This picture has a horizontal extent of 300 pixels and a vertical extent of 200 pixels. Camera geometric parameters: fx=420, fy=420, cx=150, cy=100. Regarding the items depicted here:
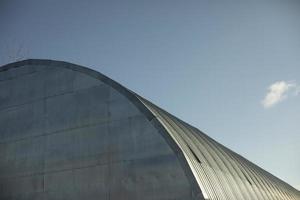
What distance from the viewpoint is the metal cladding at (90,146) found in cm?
1720

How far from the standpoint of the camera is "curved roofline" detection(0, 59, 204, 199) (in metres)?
16.3

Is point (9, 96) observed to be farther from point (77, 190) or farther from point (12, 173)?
point (77, 190)

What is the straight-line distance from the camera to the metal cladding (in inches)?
677

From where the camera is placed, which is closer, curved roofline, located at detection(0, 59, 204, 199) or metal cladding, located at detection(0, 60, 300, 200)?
curved roofline, located at detection(0, 59, 204, 199)

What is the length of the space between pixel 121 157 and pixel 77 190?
2711 millimetres

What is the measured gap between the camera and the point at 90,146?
756 inches

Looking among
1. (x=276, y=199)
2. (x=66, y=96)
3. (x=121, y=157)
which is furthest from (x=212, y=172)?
(x=276, y=199)

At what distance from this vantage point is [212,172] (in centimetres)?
1908

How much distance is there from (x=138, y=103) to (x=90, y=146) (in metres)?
3.07

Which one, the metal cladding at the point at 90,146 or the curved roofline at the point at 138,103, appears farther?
the metal cladding at the point at 90,146

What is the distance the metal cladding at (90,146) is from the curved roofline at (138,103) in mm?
40

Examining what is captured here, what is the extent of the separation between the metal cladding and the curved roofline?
0.04 metres

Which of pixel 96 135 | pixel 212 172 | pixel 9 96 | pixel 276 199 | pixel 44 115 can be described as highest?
pixel 9 96

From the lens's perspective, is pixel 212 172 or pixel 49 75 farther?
pixel 49 75
